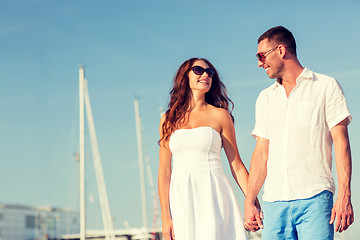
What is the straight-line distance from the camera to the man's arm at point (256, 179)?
491 cm

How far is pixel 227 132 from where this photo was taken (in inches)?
243

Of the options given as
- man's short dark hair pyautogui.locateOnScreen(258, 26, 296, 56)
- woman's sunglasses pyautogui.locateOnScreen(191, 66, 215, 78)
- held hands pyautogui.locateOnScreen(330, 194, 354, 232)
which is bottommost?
held hands pyautogui.locateOnScreen(330, 194, 354, 232)

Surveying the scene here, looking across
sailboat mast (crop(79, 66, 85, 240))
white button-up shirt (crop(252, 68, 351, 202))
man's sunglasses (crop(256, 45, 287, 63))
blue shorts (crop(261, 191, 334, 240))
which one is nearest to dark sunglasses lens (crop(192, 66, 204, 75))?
man's sunglasses (crop(256, 45, 287, 63))

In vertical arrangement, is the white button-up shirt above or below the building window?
below

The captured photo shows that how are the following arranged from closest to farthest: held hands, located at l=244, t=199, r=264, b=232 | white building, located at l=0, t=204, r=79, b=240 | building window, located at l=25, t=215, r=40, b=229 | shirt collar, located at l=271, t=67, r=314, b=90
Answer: shirt collar, located at l=271, t=67, r=314, b=90
held hands, located at l=244, t=199, r=264, b=232
white building, located at l=0, t=204, r=79, b=240
building window, located at l=25, t=215, r=40, b=229

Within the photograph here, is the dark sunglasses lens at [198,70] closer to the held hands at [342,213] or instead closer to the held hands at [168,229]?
the held hands at [168,229]

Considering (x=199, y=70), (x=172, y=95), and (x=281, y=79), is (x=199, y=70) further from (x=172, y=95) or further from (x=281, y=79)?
(x=281, y=79)

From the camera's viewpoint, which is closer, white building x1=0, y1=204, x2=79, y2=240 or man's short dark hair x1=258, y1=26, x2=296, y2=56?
man's short dark hair x1=258, y1=26, x2=296, y2=56

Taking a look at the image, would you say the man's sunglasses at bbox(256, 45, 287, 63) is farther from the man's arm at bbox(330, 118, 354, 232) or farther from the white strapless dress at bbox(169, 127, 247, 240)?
the white strapless dress at bbox(169, 127, 247, 240)

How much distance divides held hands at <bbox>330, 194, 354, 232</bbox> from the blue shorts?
0.10m

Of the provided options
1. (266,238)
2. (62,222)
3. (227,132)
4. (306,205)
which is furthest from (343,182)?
(62,222)

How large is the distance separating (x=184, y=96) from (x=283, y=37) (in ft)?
5.46

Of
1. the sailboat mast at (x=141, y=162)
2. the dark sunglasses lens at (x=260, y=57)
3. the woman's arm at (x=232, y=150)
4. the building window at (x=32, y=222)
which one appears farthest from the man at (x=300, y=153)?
the building window at (x=32, y=222)

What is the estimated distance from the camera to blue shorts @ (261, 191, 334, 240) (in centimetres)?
443
